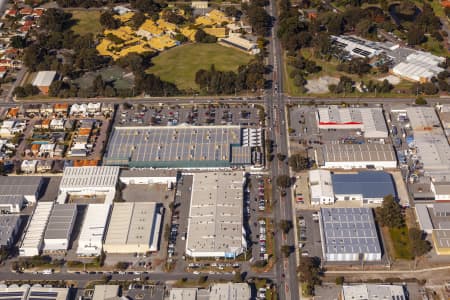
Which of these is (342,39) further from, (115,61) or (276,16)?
(115,61)

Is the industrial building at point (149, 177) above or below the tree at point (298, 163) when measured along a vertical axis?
below

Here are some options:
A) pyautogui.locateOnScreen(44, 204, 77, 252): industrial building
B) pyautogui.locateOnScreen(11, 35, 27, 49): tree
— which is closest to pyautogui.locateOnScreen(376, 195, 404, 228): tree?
pyautogui.locateOnScreen(44, 204, 77, 252): industrial building

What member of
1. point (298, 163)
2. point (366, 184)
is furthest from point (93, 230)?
point (366, 184)

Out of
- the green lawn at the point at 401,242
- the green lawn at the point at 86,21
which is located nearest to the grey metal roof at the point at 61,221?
the green lawn at the point at 401,242

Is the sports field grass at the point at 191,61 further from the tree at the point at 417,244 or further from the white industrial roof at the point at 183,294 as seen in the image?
the tree at the point at 417,244

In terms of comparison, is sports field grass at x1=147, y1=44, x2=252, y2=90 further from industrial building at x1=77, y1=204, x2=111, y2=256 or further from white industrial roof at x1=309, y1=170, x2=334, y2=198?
industrial building at x1=77, y1=204, x2=111, y2=256

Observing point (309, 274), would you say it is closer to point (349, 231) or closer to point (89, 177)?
point (349, 231)

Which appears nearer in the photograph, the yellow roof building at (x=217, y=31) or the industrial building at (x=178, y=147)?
the industrial building at (x=178, y=147)

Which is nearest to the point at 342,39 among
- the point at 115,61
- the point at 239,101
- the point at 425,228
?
the point at 239,101
